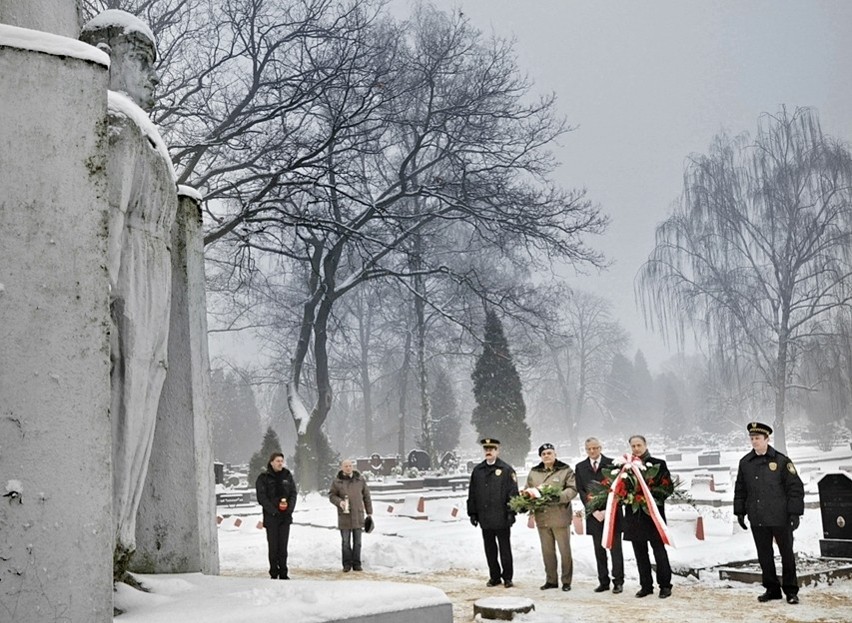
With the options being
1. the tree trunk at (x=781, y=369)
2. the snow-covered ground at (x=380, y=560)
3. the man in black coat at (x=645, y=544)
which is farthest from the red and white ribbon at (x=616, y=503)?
the tree trunk at (x=781, y=369)

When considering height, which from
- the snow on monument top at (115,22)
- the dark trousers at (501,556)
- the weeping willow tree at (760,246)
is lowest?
the dark trousers at (501,556)

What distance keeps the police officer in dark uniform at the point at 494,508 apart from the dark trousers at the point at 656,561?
1.55 meters

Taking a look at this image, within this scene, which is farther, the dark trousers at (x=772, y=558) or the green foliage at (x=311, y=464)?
the green foliage at (x=311, y=464)

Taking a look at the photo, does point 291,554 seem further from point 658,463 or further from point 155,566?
point 155,566

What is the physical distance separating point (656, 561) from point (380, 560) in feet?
15.8

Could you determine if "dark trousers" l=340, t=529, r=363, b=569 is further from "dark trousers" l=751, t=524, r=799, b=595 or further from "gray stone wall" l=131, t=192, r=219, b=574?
"gray stone wall" l=131, t=192, r=219, b=574

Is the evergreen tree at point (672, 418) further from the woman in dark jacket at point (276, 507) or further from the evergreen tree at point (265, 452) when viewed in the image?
the woman in dark jacket at point (276, 507)

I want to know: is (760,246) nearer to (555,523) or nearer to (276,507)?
(555,523)

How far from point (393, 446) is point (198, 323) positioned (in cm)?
5970

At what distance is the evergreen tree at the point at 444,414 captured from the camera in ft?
154

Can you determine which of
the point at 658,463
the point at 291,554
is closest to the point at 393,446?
the point at 291,554

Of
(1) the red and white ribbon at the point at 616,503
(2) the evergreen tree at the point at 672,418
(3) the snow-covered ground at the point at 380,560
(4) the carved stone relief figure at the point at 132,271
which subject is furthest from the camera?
(2) the evergreen tree at the point at 672,418

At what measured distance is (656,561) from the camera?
28.4 feet

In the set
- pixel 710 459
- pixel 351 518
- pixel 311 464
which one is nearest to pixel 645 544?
pixel 351 518
